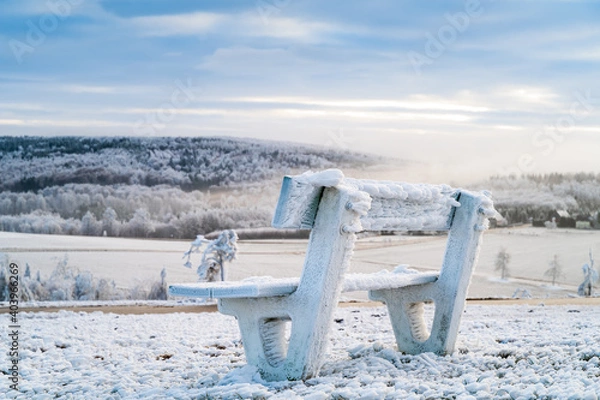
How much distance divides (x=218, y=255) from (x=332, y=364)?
606 cm

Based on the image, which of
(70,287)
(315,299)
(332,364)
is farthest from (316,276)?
(70,287)

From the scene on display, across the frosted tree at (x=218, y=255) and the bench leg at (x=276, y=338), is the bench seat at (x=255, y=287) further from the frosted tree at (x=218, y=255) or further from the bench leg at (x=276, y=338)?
the frosted tree at (x=218, y=255)

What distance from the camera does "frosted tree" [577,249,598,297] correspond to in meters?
11.3

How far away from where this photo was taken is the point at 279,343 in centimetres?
389

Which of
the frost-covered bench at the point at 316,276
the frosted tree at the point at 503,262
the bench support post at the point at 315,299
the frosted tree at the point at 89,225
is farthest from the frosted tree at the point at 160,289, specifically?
the bench support post at the point at 315,299

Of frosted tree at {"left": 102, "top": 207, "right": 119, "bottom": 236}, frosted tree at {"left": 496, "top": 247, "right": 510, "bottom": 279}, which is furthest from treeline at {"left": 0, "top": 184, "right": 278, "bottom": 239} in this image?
frosted tree at {"left": 496, "top": 247, "right": 510, "bottom": 279}

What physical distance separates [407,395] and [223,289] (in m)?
1.03

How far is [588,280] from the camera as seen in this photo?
11.3 meters

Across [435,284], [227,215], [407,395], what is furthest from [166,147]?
[407,395]

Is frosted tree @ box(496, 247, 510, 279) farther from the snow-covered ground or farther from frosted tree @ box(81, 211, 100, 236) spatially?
frosted tree @ box(81, 211, 100, 236)

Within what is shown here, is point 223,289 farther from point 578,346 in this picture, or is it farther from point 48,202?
point 48,202

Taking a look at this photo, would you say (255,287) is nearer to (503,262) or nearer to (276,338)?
(276,338)

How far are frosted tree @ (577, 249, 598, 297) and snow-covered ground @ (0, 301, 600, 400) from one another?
463 centimetres

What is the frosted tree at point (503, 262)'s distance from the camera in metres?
11.7
